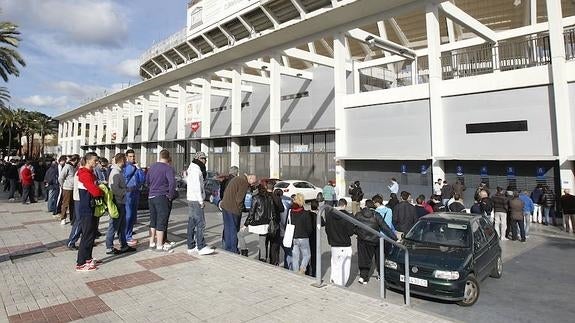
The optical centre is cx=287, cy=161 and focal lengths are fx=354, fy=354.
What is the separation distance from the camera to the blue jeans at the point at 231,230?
708 cm

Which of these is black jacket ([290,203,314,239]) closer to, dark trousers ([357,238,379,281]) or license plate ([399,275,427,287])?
dark trousers ([357,238,379,281])

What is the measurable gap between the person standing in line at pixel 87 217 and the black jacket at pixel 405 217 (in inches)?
262

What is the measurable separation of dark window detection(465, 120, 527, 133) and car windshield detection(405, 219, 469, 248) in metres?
10.1

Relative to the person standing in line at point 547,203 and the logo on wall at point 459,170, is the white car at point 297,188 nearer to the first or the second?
the logo on wall at point 459,170

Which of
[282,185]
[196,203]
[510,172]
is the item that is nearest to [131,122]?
[282,185]

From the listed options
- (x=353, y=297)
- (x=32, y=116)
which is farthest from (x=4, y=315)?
(x=32, y=116)

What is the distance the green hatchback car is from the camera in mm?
5699

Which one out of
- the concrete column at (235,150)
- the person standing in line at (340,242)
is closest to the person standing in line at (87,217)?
the person standing in line at (340,242)

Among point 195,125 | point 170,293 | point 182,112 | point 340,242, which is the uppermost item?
point 182,112

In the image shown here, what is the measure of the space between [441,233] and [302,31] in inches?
731

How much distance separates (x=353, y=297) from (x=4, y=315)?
431cm

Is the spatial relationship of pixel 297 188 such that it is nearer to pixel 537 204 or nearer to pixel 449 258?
pixel 537 204

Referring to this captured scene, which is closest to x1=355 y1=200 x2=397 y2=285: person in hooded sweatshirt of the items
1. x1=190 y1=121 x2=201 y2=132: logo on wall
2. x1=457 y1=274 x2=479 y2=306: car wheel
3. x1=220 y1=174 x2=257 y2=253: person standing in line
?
x1=457 y1=274 x2=479 y2=306: car wheel

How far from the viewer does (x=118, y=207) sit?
6973 millimetres
